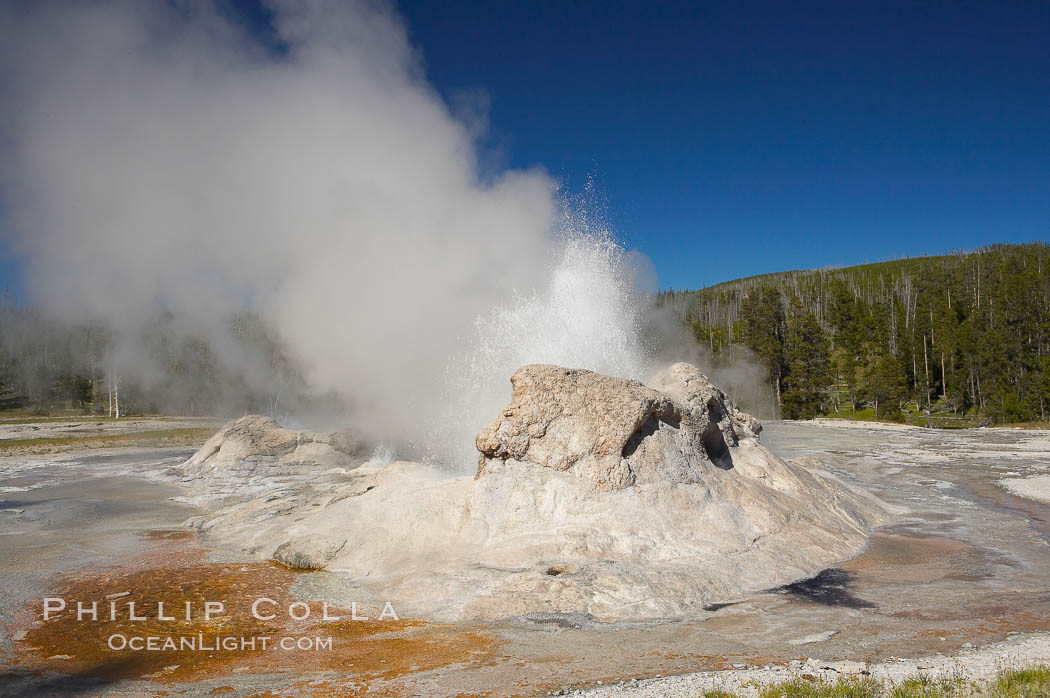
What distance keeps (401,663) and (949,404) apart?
160ft

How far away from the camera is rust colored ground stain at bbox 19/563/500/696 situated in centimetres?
502

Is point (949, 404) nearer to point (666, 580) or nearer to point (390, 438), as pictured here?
point (390, 438)

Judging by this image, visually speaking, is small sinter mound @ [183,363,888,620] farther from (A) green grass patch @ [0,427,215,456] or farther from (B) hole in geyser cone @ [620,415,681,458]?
(A) green grass patch @ [0,427,215,456]

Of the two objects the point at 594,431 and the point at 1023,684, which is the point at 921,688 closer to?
the point at 1023,684

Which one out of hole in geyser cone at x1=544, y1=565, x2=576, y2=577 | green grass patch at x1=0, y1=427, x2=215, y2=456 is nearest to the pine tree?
green grass patch at x1=0, y1=427, x2=215, y2=456

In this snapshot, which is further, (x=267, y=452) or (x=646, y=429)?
(x=267, y=452)

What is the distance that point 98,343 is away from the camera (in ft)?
168

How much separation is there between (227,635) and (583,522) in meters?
4.10

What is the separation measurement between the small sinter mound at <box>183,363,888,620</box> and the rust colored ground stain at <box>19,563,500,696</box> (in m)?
0.67

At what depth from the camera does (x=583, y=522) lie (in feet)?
25.8

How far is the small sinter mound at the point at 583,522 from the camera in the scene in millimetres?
6562

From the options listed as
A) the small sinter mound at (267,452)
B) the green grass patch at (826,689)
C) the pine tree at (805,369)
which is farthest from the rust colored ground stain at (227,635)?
the pine tree at (805,369)

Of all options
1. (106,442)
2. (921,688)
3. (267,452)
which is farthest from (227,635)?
(106,442)

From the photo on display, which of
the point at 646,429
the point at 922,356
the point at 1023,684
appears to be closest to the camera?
the point at 1023,684
